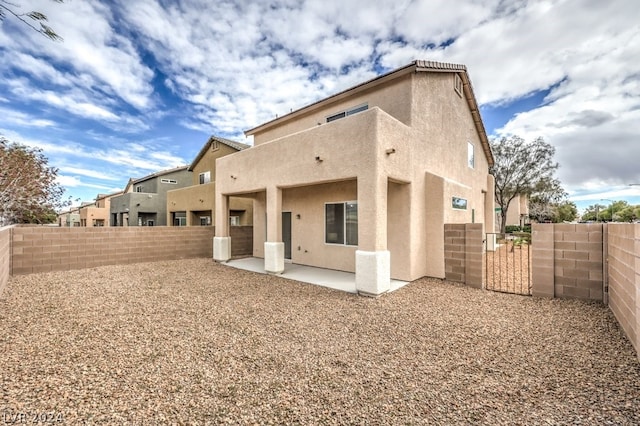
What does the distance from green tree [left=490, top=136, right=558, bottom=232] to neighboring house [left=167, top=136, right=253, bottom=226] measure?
2406 centimetres

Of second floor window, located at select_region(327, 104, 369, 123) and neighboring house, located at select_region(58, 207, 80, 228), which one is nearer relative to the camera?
second floor window, located at select_region(327, 104, 369, 123)

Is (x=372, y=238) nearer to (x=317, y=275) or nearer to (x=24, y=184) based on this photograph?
(x=317, y=275)

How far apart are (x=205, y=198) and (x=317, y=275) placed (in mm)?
12934

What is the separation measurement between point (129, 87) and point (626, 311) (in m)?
19.7

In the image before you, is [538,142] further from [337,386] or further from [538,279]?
[337,386]

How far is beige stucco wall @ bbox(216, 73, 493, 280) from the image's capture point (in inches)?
302

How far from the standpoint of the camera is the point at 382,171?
762cm

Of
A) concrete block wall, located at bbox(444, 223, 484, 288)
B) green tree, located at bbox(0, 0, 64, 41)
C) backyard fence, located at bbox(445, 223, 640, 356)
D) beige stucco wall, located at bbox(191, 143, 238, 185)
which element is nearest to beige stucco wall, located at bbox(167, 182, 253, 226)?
beige stucco wall, located at bbox(191, 143, 238, 185)

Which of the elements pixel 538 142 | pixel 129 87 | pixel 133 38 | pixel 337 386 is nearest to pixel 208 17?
pixel 133 38

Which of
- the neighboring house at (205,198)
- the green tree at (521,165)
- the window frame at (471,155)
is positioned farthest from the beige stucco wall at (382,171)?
the green tree at (521,165)

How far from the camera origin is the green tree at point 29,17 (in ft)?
8.60

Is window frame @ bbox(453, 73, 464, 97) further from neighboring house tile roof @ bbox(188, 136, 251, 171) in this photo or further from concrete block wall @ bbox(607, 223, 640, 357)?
neighboring house tile roof @ bbox(188, 136, 251, 171)

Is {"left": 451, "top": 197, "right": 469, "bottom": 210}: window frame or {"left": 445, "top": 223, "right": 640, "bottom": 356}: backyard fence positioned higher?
{"left": 451, "top": 197, "right": 469, "bottom": 210}: window frame

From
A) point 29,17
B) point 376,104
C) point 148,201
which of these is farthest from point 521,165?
point 148,201
